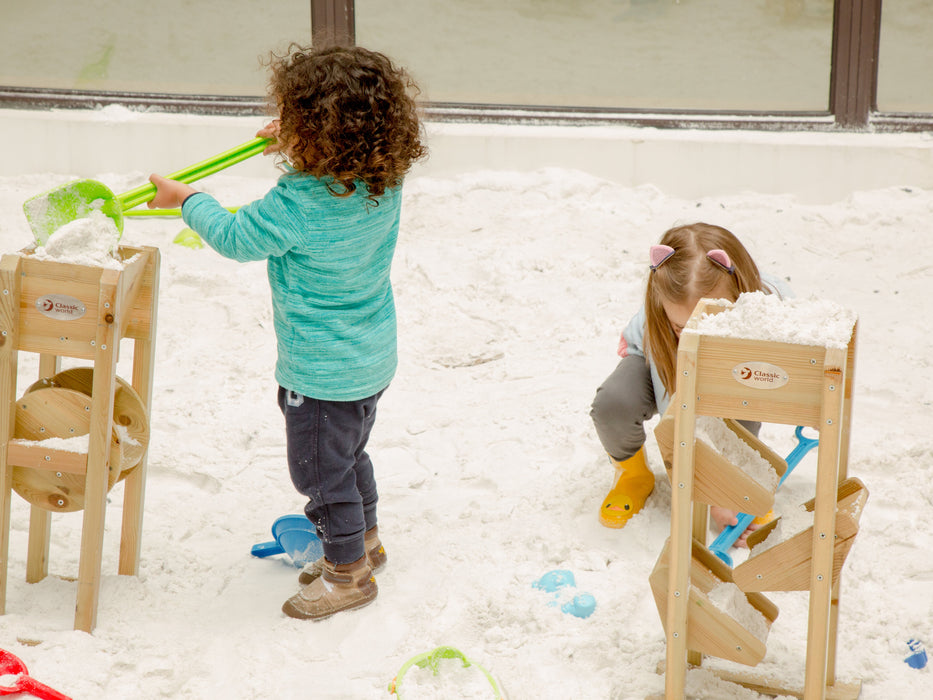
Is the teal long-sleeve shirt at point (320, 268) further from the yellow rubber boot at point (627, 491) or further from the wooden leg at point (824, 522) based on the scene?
the wooden leg at point (824, 522)

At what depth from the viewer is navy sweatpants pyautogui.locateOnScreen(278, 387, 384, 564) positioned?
1.84 m

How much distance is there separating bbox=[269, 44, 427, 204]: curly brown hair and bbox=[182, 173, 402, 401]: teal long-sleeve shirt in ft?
0.14

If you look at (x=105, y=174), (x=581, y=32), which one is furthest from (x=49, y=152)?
→ (x=581, y=32)

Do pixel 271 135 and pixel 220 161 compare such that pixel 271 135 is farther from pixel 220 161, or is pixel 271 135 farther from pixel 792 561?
pixel 792 561

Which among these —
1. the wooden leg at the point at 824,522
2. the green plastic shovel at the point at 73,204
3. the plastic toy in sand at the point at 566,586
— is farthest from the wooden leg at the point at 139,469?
the wooden leg at the point at 824,522

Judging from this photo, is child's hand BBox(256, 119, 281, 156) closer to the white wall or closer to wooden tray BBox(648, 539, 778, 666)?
wooden tray BBox(648, 539, 778, 666)

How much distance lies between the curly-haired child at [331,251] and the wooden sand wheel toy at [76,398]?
0.66 feet

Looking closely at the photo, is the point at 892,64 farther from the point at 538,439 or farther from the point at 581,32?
the point at 538,439

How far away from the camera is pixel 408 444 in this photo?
259cm

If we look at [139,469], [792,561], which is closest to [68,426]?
[139,469]

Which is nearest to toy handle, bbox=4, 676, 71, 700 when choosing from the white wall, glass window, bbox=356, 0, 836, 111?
the white wall

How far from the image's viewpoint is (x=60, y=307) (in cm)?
168

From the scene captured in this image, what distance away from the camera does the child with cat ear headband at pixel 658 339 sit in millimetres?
1870

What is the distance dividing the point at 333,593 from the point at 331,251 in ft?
2.10
